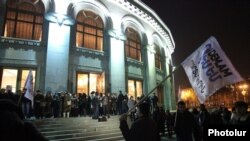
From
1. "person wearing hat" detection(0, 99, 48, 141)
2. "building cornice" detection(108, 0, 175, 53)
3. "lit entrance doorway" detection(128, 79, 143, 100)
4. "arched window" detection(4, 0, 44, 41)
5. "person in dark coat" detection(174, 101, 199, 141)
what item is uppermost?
"building cornice" detection(108, 0, 175, 53)

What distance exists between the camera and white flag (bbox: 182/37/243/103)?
5539mm

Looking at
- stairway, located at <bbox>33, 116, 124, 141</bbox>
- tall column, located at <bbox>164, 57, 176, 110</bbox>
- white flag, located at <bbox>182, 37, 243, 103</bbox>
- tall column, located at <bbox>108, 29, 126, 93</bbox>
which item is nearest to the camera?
white flag, located at <bbox>182, 37, 243, 103</bbox>

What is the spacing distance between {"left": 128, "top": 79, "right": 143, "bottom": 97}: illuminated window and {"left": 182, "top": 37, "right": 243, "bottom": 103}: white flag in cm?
1753

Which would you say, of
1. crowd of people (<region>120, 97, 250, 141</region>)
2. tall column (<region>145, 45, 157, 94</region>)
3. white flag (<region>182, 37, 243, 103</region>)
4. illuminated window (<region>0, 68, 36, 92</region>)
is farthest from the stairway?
tall column (<region>145, 45, 157, 94</region>)

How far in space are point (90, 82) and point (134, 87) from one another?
18.8 ft

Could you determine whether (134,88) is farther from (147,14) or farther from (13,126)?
(13,126)

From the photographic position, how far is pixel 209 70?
590 centimetres

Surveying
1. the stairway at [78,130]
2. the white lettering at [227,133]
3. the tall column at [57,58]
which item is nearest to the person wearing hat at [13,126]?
the white lettering at [227,133]

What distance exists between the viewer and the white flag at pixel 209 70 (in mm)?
5539

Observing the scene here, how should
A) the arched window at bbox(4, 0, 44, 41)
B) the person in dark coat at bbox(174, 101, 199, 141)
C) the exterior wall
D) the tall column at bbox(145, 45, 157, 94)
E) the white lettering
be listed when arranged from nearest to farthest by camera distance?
the white lettering < the person in dark coat at bbox(174, 101, 199, 141) < the exterior wall < the arched window at bbox(4, 0, 44, 41) < the tall column at bbox(145, 45, 157, 94)

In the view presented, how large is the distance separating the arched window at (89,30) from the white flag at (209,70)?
1551 cm

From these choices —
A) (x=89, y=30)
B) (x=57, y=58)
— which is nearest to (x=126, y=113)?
(x=57, y=58)

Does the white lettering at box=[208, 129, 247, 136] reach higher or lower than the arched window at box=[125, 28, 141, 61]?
lower

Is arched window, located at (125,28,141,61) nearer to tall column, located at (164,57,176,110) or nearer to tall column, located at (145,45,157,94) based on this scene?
tall column, located at (145,45,157,94)
